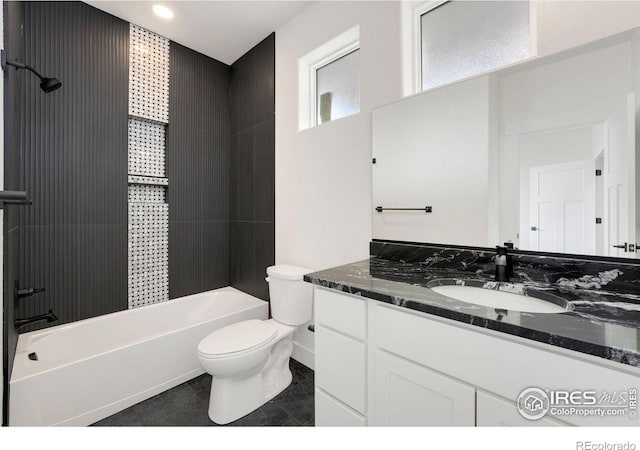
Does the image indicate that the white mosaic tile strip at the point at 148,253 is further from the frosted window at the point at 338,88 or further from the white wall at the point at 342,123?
the frosted window at the point at 338,88

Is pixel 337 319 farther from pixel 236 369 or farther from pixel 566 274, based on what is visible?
pixel 566 274

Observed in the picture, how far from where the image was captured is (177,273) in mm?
2570

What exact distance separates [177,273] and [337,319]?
2030 millimetres

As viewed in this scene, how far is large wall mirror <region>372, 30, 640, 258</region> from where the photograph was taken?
1012 mm

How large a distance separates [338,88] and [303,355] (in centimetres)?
215

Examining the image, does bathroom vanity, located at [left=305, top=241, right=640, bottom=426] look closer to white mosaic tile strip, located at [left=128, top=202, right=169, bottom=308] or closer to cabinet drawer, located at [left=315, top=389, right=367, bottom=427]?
cabinet drawer, located at [left=315, top=389, right=367, bottom=427]

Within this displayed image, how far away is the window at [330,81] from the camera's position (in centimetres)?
198

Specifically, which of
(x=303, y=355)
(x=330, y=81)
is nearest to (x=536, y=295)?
(x=303, y=355)

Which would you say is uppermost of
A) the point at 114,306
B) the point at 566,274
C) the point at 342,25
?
the point at 342,25

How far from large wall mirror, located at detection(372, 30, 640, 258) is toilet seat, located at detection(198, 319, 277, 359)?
1042 millimetres

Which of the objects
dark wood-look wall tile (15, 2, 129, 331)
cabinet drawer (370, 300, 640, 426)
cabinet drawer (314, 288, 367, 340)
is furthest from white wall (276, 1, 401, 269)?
dark wood-look wall tile (15, 2, 129, 331)

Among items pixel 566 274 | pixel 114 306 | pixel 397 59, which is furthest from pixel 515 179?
pixel 114 306

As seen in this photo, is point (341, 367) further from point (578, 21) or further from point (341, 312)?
point (578, 21)

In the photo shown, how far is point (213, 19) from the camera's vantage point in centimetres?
218
